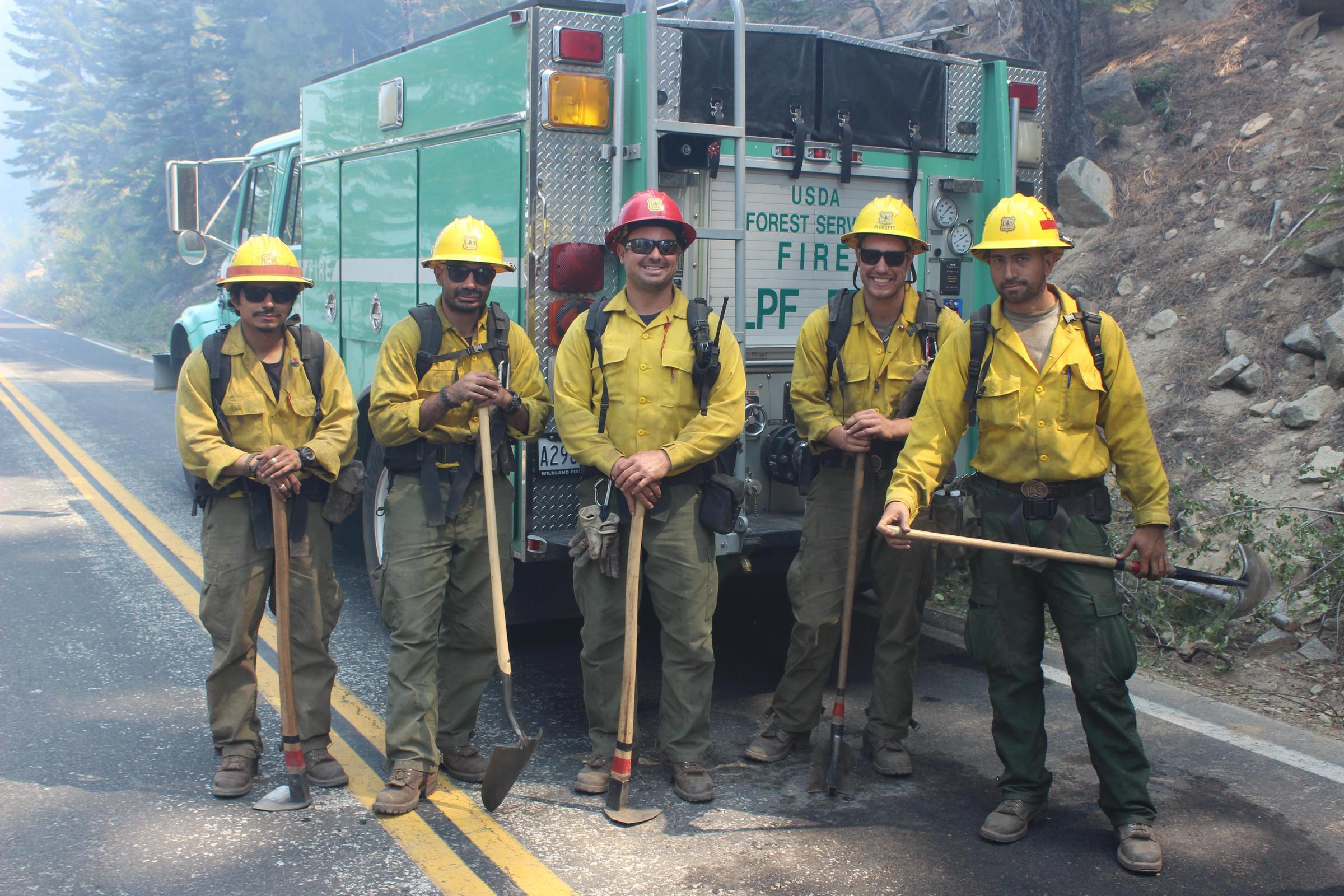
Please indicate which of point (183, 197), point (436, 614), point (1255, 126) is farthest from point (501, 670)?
point (1255, 126)

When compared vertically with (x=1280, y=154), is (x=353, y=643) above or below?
below

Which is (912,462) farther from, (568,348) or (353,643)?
(353,643)

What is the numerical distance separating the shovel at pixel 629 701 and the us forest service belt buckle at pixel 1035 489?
1349 mm

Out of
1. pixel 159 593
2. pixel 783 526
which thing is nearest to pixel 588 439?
pixel 783 526

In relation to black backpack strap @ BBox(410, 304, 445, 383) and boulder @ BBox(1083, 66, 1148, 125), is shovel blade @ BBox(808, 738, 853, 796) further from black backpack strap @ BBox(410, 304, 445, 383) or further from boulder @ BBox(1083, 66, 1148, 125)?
boulder @ BBox(1083, 66, 1148, 125)

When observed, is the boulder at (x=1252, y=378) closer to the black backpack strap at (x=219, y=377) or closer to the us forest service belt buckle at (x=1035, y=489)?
the us forest service belt buckle at (x=1035, y=489)

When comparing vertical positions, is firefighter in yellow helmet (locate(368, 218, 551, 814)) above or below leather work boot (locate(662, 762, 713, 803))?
above

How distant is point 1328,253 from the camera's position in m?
8.69

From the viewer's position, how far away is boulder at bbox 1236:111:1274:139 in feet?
36.1

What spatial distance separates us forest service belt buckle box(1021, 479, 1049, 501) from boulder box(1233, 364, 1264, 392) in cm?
499

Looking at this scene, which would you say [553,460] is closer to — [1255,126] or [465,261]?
[465,261]

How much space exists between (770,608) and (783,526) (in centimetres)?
163

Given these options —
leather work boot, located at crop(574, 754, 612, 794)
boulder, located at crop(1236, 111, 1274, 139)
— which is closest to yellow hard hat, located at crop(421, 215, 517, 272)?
leather work boot, located at crop(574, 754, 612, 794)

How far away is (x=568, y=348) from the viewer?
4.63 m
